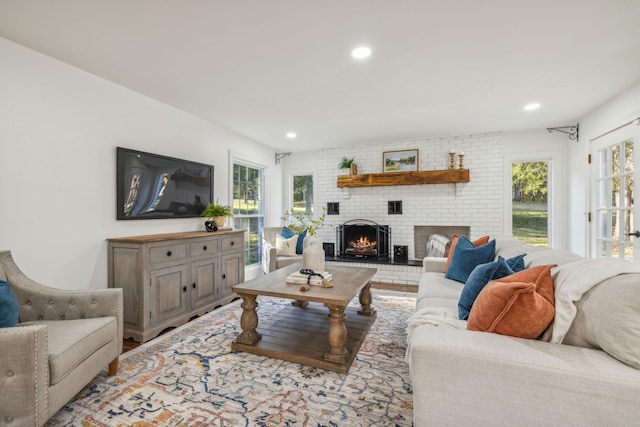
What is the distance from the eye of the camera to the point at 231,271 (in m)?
3.71

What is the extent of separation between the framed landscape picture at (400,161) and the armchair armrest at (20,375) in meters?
4.80

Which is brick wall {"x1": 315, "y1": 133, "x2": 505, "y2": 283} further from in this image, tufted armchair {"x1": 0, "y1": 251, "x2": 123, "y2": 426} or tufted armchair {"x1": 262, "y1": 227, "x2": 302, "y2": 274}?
tufted armchair {"x1": 0, "y1": 251, "x2": 123, "y2": 426}

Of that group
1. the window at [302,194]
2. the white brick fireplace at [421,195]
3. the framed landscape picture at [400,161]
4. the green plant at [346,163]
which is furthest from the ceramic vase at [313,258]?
the window at [302,194]

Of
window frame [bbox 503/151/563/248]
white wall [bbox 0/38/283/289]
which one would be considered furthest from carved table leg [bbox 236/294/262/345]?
Result: window frame [bbox 503/151/563/248]

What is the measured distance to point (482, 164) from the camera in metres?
4.66

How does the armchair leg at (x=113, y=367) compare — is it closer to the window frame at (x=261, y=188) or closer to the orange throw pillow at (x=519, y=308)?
the orange throw pillow at (x=519, y=308)

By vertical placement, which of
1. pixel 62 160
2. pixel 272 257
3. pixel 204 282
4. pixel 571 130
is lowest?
pixel 204 282

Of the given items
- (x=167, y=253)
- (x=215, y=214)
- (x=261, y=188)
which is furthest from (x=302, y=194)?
(x=167, y=253)

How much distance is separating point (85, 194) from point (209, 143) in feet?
5.68

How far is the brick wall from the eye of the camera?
4.63m

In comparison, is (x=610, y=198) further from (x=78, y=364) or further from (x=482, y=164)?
(x=78, y=364)

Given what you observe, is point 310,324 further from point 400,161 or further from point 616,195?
point 616,195

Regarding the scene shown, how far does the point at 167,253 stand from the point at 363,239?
11.3 feet

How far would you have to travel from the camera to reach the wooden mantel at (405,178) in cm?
468
